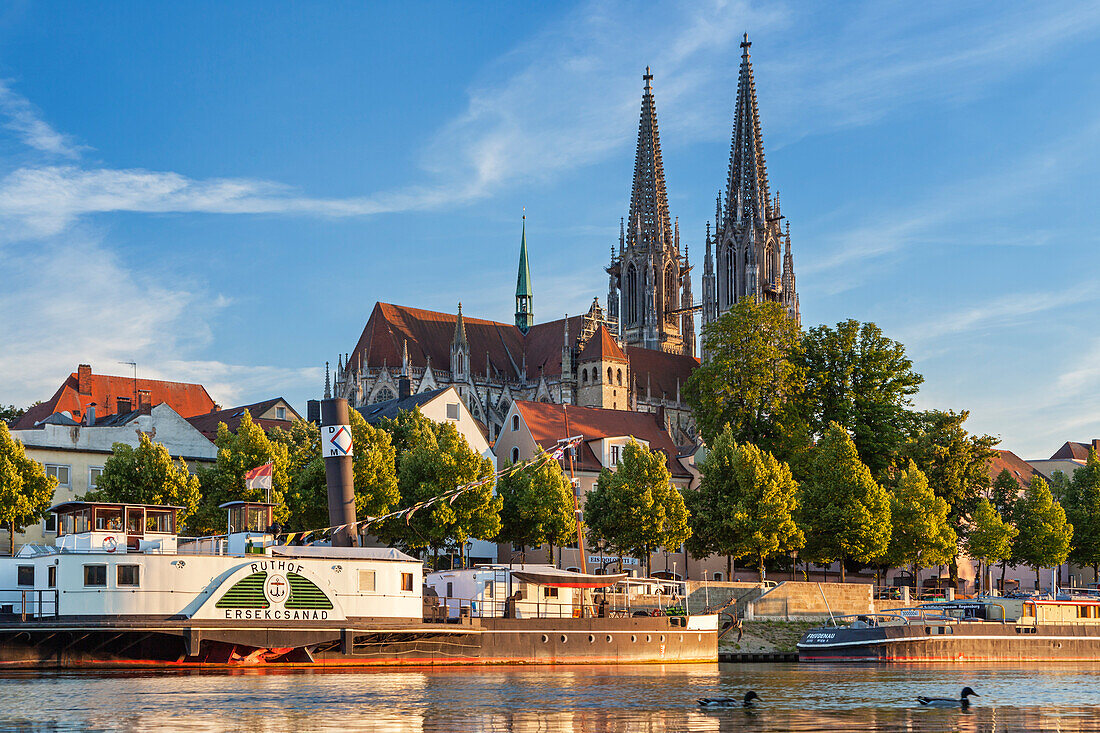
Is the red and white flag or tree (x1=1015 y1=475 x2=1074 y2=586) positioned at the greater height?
the red and white flag

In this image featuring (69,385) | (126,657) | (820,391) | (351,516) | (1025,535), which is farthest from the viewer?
(69,385)

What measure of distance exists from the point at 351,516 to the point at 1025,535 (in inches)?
1788

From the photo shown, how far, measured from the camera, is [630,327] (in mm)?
170250

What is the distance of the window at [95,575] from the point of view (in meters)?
39.9

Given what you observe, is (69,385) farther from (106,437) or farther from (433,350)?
(433,350)

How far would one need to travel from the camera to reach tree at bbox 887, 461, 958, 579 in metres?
70.6

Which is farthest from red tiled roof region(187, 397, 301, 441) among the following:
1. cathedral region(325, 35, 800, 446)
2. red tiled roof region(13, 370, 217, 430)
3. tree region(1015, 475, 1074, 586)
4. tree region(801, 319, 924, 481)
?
tree region(1015, 475, 1074, 586)

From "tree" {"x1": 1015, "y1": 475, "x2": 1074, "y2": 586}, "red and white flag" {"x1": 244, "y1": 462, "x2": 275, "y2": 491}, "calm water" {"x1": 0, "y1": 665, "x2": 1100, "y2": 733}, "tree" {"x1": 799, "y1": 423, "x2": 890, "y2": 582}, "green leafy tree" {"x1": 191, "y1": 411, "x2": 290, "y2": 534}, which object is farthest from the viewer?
"tree" {"x1": 1015, "y1": 475, "x2": 1074, "y2": 586}

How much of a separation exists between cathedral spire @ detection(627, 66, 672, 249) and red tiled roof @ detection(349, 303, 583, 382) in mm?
31611

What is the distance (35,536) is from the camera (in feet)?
200

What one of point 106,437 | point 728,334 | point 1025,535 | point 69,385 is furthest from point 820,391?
point 69,385

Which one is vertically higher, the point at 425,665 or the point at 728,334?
the point at 728,334

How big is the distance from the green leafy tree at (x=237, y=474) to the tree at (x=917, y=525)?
30498 mm

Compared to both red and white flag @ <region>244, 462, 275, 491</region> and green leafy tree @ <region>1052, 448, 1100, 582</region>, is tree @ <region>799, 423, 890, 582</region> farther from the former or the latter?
red and white flag @ <region>244, 462, 275, 491</region>
